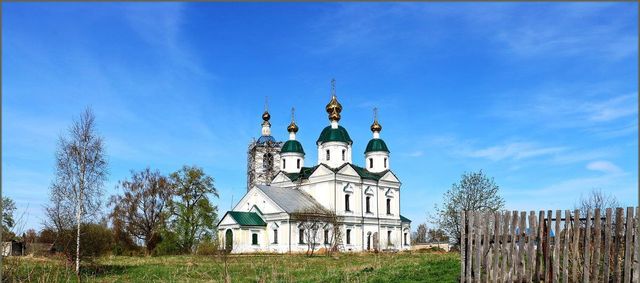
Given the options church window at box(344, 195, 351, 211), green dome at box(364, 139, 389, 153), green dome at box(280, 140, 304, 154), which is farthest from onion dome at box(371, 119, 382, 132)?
church window at box(344, 195, 351, 211)

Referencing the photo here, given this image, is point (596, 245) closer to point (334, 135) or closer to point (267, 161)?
point (334, 135)

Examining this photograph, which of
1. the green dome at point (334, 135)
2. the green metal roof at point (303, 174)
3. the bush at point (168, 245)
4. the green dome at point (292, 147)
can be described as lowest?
the bush at point (168, 245)

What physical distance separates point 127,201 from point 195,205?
230 inches

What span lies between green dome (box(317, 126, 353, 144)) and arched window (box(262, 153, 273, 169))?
372 inches

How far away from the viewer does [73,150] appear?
2300 cm

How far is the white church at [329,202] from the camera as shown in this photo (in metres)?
47.1

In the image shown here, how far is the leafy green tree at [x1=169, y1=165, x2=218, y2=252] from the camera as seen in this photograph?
5012 cm

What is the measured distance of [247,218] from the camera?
1879 inches

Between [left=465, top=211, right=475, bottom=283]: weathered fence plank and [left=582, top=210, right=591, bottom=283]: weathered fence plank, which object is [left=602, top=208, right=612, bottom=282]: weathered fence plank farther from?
[left=465, top=211, right=475, bottom=283]: weathered fence plank

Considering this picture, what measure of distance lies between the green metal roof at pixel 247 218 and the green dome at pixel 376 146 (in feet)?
49.9

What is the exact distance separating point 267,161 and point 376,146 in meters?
13.6

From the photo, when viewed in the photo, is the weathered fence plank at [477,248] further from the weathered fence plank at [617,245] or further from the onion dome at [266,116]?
the onion dome at [266,116]

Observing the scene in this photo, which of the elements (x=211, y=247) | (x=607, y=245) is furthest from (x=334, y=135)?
(x=607, y=245)

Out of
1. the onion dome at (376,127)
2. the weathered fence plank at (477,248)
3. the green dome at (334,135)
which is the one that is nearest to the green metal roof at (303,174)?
the green dome at (334,135)
